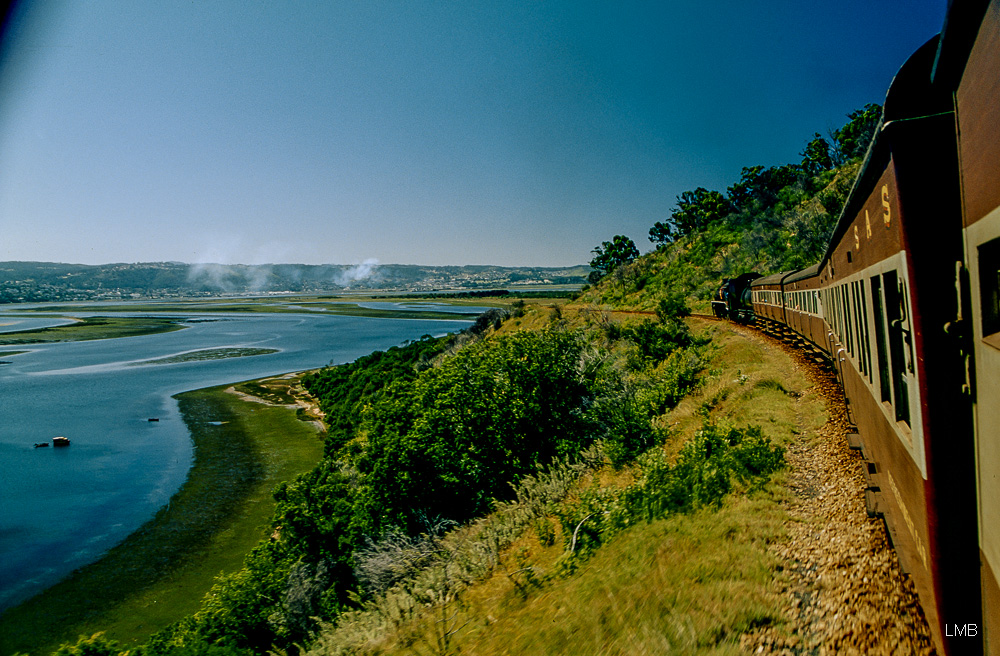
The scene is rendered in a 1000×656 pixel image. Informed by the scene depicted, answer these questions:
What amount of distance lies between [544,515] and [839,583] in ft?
21.4

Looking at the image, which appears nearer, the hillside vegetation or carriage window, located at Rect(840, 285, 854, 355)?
the hillside vegetation

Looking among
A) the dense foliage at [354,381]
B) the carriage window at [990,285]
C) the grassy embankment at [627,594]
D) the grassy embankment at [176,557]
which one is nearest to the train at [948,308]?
the carriage window at [990,285]

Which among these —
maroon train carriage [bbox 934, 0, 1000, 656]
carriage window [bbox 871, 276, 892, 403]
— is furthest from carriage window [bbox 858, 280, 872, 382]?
maroon train carriage [bbox 934, 0, 1000, 656]

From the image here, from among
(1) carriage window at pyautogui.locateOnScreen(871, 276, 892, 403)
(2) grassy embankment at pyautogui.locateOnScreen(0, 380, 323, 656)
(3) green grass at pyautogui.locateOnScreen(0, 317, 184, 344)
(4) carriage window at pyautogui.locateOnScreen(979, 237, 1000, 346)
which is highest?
(3) green grass at pyautogui.locateOnScreen(0, 317, 184, 344)

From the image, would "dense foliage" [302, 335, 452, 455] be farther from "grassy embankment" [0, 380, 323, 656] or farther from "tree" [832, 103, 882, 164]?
"tree" [832, 103, 882, 164]

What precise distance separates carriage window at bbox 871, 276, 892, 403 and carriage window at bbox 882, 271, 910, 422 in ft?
1.41

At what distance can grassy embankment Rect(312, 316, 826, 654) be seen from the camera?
5113 millimetres

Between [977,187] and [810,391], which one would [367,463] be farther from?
[977,187]

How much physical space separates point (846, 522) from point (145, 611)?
23.5 metres

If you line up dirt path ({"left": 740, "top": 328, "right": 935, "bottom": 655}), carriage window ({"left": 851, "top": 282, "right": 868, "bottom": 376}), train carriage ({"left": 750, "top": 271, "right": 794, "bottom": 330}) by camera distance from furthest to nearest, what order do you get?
1. train carriage ({"left": 750, "top": 271, "right": 794, "bottom": 330})
2. carriage window ({"left": 851, "top": 282, "right": 868, "bottom": 376})
3. dirt path ({"left": 740, "top": 328, "right": 935, "bottom": 655})

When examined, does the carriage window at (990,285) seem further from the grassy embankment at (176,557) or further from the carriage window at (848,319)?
the grassy embankment at (176,557)

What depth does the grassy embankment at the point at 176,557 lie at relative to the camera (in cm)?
1874

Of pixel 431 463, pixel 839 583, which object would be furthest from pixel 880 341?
pixel 431 463

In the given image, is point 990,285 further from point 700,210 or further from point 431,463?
point 700,210
